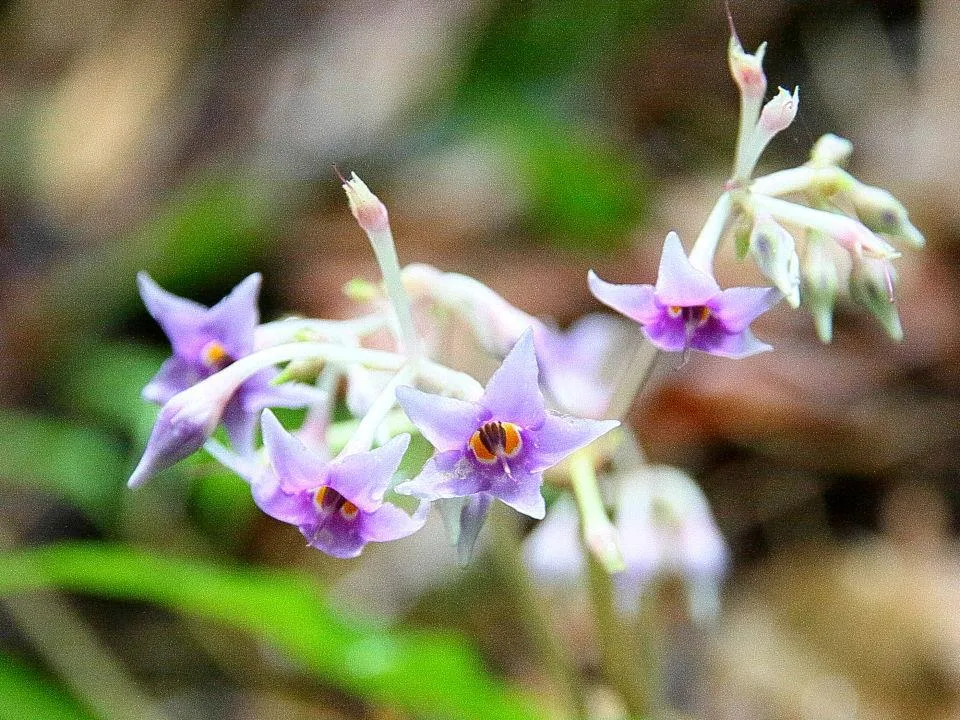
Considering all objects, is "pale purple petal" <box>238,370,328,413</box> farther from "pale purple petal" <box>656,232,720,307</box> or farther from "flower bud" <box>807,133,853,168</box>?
"flower bud" <box>807,133,853,168</box>

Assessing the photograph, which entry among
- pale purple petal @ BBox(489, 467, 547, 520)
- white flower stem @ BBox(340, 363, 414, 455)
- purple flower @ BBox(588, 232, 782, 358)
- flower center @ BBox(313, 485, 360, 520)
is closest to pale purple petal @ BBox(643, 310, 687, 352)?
purple flower @ BBox(588, 232, 782, 358)

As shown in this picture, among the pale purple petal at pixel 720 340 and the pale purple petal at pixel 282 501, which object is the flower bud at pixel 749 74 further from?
the pale purple petal at pixel 282 501

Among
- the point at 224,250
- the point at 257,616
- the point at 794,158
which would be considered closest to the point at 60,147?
the point at 224,250

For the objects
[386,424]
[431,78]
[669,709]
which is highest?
[386,424]

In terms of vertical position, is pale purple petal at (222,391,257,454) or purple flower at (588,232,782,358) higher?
purple flower at (588,232,782,358)

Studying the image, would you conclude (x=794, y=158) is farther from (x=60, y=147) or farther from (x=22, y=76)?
(x=22, y=76)
